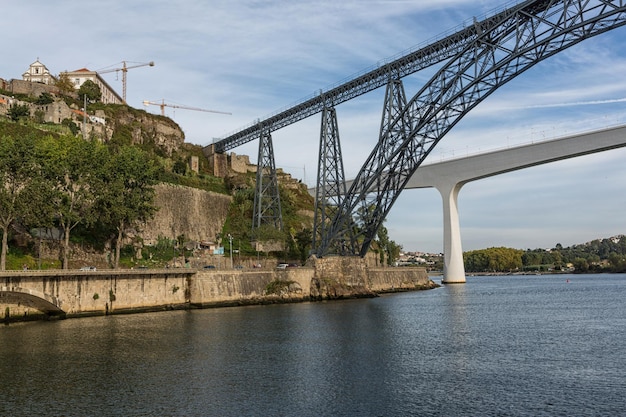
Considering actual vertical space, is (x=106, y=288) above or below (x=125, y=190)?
below

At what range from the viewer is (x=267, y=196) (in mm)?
69500

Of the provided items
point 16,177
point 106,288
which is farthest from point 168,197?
point 106,288

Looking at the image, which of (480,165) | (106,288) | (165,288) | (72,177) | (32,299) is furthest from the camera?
(480,165)

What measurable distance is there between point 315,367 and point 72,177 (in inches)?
1192

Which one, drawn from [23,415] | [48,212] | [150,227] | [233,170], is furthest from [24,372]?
[233,170]

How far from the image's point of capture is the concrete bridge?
73031 millimetres

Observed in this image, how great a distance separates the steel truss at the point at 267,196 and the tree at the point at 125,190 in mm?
17725

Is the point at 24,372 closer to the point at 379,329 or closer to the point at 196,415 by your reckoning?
the point at 196,415

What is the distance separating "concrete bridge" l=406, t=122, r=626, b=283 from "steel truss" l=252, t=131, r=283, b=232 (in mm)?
28808

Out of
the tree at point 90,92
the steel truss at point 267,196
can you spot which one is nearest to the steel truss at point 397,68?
the steel truss at point 267,196

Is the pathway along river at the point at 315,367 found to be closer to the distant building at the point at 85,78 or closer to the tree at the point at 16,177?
the tree at the point at 16,177

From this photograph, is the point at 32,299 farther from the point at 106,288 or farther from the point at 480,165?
the point at 480,165

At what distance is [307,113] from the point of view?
5862 centimetres

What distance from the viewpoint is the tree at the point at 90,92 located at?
82.4m
